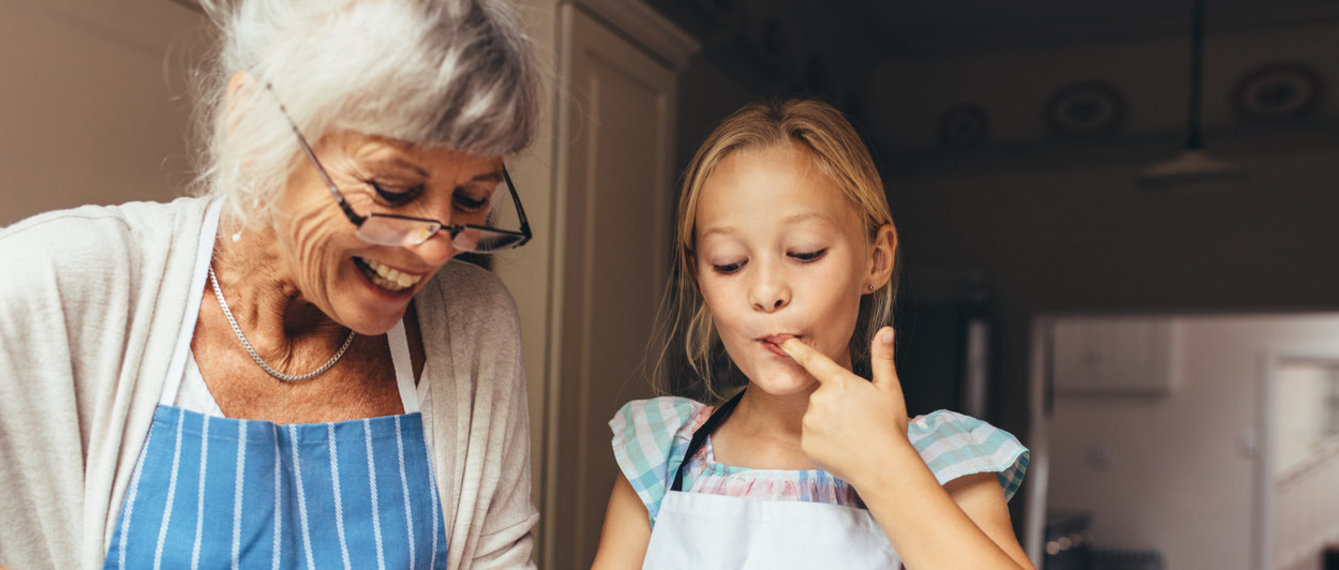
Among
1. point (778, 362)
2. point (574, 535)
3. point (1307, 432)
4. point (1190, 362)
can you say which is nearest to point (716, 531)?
point (778, 362)

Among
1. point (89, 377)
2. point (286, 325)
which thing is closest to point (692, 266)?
point (286, 325)

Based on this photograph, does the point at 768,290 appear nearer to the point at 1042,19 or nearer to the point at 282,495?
the point at 282,495

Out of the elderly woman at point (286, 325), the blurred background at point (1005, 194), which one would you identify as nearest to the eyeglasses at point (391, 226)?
the elderly woman at point (286, 325)

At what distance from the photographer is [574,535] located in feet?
7.51

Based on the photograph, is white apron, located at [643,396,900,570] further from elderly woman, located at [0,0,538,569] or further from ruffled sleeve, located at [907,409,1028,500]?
elderly woman, located at [0,0,538,569]

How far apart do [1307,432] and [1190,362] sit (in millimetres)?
2517

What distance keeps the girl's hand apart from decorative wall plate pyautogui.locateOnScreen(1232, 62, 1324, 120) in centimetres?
478

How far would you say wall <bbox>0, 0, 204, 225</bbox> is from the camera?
1367mm

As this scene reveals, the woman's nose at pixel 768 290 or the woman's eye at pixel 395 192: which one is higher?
the woman's eye at pixel 395 192

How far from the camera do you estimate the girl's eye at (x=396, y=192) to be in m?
0.94

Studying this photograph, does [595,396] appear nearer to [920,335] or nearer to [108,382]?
[108,382]

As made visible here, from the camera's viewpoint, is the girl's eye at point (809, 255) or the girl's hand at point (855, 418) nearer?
the girl's hand at point (855, 418)

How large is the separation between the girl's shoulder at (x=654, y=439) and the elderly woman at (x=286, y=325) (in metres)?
0.16

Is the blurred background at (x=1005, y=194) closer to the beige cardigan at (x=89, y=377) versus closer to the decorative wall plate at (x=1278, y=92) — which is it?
the decorative wall plate at (x=1278, y=92)
